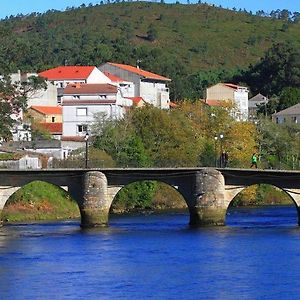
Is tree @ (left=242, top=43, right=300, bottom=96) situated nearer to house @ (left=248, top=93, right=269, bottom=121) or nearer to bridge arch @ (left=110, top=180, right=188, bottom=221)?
house @ (left=248, top=93, right=269, bottom=121)

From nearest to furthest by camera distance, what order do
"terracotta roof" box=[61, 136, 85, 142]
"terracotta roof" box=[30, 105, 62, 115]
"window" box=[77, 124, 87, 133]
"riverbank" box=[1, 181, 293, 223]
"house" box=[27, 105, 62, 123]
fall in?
"riverbank" box=[1, 181, 293, 223] < "terracotta roof" box=[61, 136, 85, 142] < "window" box=[77, 124, 87, 133] < "house" box=[27, 105, 62, 123] < "terracotta roof" box=[30, 105, 62, 115]

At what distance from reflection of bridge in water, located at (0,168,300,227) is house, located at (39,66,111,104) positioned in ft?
248

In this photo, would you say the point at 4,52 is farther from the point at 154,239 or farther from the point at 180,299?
the point at 180,299

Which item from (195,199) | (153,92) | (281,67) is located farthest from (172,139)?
(281,67)

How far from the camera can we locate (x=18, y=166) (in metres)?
99.6

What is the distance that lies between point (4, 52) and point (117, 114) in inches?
1253

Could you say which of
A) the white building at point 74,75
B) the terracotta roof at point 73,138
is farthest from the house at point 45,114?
the terracotta roof at point 73,138

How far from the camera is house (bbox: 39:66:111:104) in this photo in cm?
16218

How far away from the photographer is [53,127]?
13575 cm

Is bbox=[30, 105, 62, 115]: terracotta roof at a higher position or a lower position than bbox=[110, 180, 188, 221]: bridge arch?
higher

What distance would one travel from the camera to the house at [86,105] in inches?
5281

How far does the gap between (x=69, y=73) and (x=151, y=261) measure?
4213 inches

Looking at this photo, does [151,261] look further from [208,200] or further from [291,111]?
[291,111]

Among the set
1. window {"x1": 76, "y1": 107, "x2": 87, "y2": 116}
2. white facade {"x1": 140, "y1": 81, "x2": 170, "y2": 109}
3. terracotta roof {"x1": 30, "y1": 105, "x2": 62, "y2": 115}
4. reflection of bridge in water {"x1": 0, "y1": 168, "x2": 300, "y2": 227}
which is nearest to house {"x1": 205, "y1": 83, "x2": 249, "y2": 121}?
white facade {"x1": 140, "y1": 81, "x2": 170, "y2": 109}
